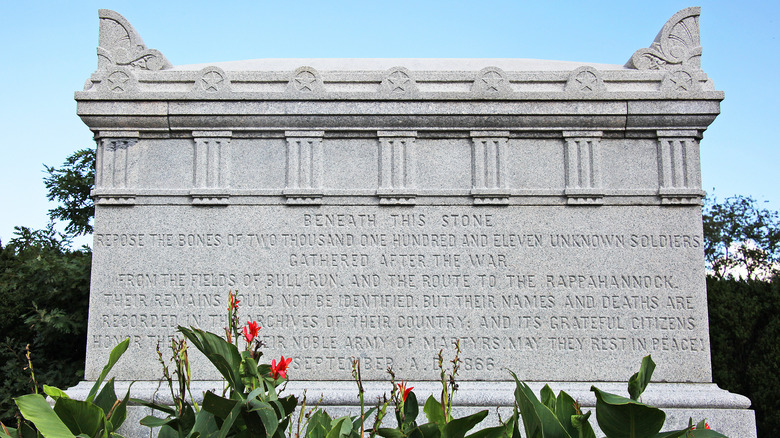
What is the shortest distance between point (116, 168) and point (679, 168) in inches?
247

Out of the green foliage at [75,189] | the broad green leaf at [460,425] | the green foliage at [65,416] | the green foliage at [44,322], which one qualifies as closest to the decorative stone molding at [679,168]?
the broad green leaf at [460,425]

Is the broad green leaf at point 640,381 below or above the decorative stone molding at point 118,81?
below

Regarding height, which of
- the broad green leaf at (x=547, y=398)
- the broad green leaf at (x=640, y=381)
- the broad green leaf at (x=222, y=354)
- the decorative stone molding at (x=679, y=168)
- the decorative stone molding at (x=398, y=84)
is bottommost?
the broad green leaf at (x=547, y=398)

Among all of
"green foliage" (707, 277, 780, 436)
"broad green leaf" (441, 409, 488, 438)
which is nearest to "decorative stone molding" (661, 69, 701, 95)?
"green foliage" (707, 277, 780, 436)

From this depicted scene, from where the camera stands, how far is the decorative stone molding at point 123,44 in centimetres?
668

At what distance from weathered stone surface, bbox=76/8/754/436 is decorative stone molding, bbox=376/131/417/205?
18 mm

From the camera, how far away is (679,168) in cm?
645

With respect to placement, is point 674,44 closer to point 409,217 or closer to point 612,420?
point 409,217

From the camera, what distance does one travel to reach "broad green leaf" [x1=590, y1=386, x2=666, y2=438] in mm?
2330

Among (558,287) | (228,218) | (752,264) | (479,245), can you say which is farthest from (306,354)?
(752,264)

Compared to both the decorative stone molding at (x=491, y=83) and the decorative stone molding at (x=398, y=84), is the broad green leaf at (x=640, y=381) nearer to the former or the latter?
the decorative stone molding at (x=491, y=83)

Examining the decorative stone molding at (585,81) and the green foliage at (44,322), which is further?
the green foliage at (44,322)

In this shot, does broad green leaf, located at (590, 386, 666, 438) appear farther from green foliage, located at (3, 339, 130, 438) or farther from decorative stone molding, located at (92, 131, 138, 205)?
decorative stone molding, located at (92, 131, 138, 205)

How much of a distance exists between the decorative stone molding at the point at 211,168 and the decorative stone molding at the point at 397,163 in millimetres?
1722
